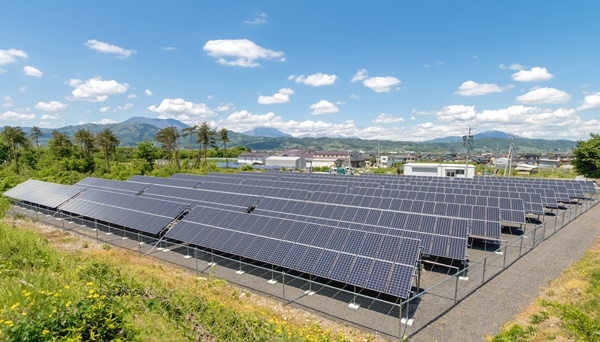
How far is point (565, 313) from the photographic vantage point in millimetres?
10133

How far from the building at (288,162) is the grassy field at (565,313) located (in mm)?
99028

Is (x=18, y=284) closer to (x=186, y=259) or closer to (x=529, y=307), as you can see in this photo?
(x=186, y=259)

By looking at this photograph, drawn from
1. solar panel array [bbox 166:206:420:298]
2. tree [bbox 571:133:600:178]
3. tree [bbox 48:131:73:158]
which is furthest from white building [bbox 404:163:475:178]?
tree [bbox 48:131:73:158]

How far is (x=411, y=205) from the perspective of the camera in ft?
80.5

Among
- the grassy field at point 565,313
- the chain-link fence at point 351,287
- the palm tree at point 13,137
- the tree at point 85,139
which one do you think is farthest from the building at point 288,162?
the grassy field at point 565,313

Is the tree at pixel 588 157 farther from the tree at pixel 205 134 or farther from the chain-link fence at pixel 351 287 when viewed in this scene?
the tree at pixel 205 134

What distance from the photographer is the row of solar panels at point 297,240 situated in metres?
13.3

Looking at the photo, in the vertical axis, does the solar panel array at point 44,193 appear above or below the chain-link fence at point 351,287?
above

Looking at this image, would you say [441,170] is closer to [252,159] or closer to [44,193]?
[44,193]

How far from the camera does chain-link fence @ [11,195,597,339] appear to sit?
12281 mm

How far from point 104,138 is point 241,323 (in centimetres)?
7318

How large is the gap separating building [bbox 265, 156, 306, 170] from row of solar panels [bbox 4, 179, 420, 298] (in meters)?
89.6

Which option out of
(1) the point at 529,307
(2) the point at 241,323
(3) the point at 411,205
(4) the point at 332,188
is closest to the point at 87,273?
(2) the point at 241,323

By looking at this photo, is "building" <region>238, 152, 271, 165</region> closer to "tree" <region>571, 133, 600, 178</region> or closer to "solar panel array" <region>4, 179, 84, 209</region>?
"solar panel array" <region>4, 179, 84, 209</region>
